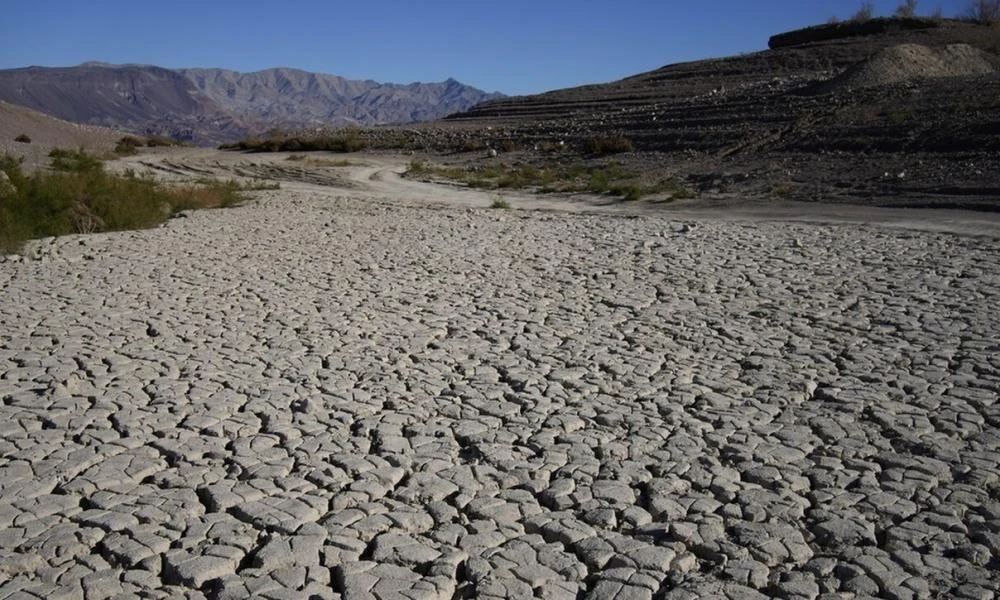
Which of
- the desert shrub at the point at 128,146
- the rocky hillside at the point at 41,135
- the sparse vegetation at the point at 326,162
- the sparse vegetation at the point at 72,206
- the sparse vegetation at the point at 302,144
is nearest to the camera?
the sparse vegetation at the point at 72,206

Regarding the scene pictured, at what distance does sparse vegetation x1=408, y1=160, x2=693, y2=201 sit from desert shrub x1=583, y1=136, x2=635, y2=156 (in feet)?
6.42

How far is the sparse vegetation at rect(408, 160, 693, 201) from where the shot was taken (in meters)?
22.9

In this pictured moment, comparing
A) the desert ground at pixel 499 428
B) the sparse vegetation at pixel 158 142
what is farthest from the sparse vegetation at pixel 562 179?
the sparse vegetation at pixel 158 142

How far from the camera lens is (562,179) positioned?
2691cm

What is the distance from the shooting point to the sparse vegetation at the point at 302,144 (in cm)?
4353

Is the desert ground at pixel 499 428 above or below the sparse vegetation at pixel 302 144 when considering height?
below

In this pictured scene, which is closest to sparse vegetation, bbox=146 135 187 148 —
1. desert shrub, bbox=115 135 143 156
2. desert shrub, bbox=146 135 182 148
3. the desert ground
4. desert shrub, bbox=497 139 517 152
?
desert shrub, bbox=146 135 182 148

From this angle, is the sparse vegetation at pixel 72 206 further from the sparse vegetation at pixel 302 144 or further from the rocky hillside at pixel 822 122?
the sparse vegetation at pixel 302 144

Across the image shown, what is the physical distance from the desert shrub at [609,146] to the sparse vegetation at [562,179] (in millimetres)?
1957

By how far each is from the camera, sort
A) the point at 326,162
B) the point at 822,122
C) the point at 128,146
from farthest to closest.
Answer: the point at 128,146 < the point at 326,162 < the point at 822,122

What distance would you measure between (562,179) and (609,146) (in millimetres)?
5426

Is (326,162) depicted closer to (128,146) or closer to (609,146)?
(609,146)

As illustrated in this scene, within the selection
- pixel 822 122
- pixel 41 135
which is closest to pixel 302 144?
pixel 41 135

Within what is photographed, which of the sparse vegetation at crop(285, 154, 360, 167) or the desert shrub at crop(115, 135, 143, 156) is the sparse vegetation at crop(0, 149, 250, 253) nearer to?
the sparse vegetation at crop(285, 154, 360, 167)
